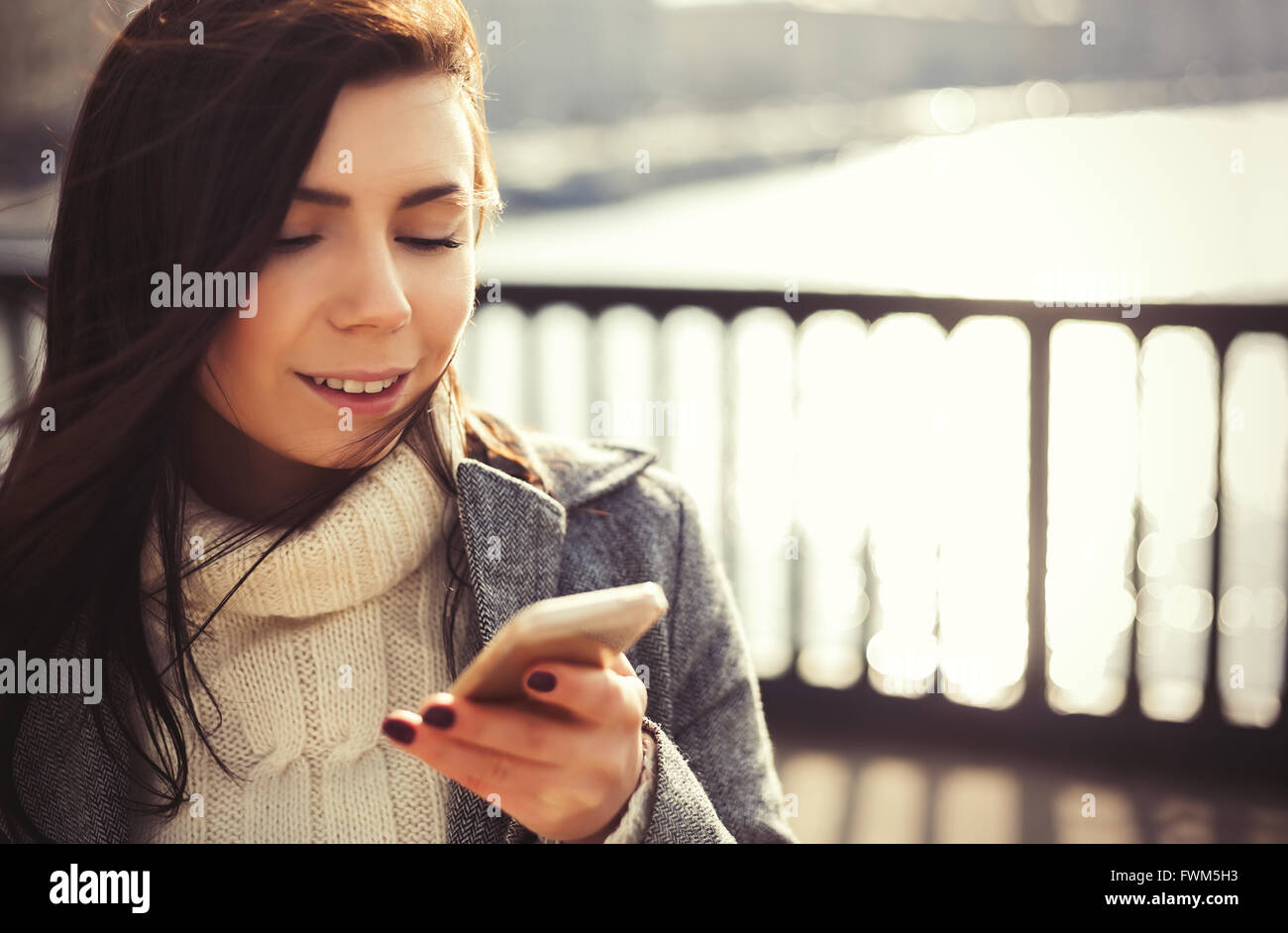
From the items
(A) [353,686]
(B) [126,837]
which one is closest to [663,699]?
(A) [353,686]

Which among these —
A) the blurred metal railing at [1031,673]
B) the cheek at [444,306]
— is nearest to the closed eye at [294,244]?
the cheek at [444,306]

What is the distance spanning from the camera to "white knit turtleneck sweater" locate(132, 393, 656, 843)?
1.42 meters

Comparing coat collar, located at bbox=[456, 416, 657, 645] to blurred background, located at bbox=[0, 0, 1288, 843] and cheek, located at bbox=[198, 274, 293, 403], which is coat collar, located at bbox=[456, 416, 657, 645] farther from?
blurred background, located at bbox=[0, 0, 1288, 843]

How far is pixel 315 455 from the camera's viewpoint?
1.39 m

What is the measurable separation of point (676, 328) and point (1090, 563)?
194 cm

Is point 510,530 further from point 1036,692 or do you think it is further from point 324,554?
point 1036,692

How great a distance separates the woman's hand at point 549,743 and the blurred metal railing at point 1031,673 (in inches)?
96.3

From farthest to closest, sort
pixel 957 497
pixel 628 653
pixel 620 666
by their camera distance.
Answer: pixel 957 497
pixel 628 653
pixel 620 666

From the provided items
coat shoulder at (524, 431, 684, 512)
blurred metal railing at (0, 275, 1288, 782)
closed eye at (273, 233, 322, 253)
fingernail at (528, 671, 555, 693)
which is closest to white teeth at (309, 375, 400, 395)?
closed eye at (273, 233, 322, 253)

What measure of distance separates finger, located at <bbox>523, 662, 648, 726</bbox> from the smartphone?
0.7 inches

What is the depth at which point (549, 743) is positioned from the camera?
1.10 metres

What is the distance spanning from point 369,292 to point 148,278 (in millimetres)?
262

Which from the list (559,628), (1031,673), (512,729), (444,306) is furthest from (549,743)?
(1031,673)

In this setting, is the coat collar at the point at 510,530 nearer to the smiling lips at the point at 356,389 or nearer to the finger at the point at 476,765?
the smiling lips at the point at 356,389
